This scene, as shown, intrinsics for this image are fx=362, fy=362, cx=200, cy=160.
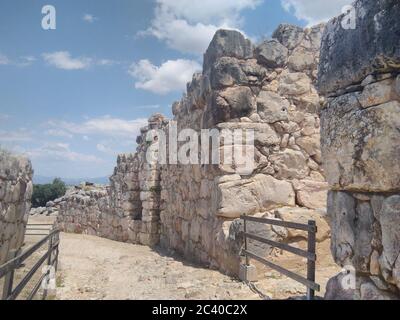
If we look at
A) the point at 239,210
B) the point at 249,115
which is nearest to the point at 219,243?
the point at 239,210

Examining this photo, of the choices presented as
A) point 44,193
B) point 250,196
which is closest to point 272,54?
point 250,196

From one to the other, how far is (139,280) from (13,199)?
86.0 inches

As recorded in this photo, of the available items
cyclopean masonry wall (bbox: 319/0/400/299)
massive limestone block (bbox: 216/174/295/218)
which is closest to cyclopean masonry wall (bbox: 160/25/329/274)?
massive limestone block (bbox: 216/174/295/218)

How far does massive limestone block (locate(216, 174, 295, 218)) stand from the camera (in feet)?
17.0

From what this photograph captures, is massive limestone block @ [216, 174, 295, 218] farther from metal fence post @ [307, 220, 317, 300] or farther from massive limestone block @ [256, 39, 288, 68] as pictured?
metal fence post @ [307, 220, 317, 300]

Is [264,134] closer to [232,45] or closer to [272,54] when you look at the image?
[272,54]

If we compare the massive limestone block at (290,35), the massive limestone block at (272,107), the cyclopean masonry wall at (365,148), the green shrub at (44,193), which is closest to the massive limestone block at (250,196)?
the massive limestone block at (272,107)

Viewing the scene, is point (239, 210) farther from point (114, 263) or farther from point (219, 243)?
point (114, 263)

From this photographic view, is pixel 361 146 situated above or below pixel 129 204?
above

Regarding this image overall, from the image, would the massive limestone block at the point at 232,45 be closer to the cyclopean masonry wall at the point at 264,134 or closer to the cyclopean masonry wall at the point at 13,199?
the cyclopean masonry wall at the point at 264,134

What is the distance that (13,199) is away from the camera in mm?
5238

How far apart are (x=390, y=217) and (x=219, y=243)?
12.2 ft

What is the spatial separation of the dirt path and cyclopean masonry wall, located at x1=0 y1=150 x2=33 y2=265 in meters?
0.94
